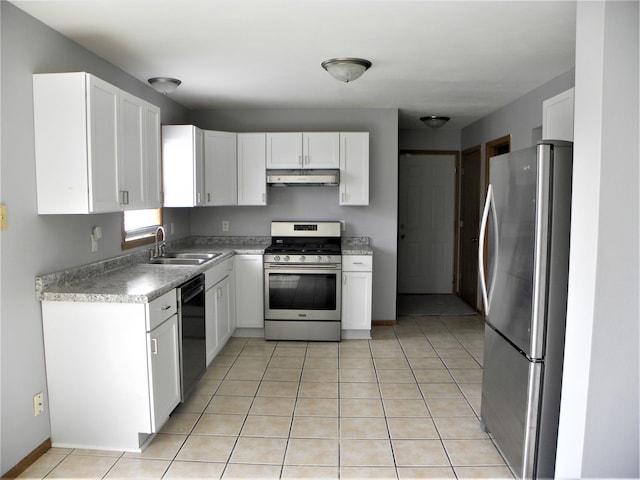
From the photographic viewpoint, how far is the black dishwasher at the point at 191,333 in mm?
3205

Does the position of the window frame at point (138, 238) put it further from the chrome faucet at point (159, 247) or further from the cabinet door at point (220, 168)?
the cabinet door at point (220, 168)

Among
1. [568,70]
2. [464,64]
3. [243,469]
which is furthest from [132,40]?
[568,70]

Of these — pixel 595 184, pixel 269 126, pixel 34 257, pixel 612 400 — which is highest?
pixel 269 126

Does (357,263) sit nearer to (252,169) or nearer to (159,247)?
(252,169)

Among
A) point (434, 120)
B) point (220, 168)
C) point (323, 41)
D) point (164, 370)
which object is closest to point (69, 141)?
point (164, 370)

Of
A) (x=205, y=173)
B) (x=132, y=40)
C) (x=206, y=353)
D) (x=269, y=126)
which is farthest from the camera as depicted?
(x=269, y=126)

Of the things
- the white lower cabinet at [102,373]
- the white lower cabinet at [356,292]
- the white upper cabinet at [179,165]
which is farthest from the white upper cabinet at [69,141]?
the white lower cabinet at [356,292]

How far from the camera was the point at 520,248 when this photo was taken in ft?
7.99

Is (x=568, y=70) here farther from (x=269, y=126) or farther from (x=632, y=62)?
(x=269, y=126)

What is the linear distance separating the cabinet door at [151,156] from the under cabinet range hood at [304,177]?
1.52m

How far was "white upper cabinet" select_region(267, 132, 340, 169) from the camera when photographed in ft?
16.3

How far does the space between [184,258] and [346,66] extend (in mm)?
2185

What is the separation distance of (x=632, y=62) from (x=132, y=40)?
2.65 metres

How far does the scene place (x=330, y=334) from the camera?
189 inches
